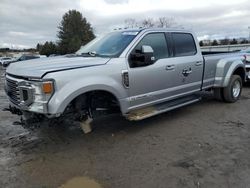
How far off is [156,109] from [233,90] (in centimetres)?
349

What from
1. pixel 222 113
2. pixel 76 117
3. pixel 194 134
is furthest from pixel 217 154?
pixel 222 113

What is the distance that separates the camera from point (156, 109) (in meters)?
6.04

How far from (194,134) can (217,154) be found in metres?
1.04

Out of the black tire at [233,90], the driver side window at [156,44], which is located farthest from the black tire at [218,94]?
the driver side window at [156,44]

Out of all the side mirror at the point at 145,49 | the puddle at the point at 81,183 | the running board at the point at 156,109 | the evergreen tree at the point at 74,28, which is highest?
the evergreen tree at the point at 74,28

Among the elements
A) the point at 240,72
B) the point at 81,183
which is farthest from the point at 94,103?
the point at 240,72

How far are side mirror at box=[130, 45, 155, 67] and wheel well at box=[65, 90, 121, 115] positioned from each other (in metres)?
0.75

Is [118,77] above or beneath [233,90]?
above

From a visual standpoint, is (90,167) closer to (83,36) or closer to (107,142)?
(107,142)

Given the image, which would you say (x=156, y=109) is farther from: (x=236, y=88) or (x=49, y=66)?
(x=236, y=88)

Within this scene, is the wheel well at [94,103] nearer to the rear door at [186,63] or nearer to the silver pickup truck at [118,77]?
the silver pickup truck at [118,77]

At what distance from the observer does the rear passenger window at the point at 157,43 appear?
19.5 feet

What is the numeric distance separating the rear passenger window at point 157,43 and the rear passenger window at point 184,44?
361 millimetres

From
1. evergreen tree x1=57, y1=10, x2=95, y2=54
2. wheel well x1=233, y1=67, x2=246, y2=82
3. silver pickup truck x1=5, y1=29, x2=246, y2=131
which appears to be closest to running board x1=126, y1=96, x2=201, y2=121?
silver pickup truck x1=5, y1=29, x2=246, y2=131
